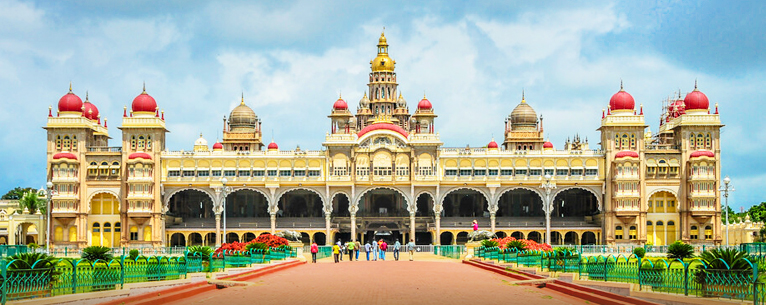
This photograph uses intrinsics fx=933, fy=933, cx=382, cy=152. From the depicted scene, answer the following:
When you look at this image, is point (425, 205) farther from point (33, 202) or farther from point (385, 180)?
point (33, 202)

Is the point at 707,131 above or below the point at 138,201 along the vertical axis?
above

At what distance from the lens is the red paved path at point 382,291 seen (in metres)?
23.4

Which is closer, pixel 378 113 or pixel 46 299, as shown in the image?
pixel 46 299

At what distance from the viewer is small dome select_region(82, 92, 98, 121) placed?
91.6 m

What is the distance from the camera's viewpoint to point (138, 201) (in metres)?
83.5

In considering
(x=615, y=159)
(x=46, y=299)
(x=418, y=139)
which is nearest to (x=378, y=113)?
(x=418, y=139)

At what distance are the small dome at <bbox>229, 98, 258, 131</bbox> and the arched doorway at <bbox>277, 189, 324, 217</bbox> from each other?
15.6 metres

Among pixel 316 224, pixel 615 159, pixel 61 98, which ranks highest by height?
pixel 61 98

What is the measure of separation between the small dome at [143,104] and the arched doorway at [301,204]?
15057mm

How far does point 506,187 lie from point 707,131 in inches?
740

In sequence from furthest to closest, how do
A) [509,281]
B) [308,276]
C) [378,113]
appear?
[378,113]
[308,276]
[509,281]

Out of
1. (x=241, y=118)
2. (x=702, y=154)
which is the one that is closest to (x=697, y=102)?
(x=702, y=154)

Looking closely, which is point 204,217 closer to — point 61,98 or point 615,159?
point 61,98

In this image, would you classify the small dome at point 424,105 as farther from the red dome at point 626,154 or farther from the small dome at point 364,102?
the red dome at point 626,154
